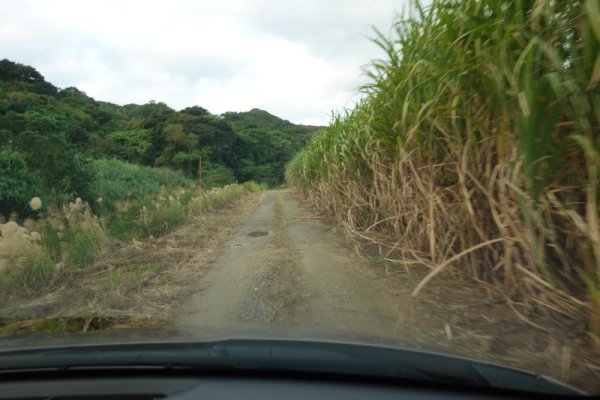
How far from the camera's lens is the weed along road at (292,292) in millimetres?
2990

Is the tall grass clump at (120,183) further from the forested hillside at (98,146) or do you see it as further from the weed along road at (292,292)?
the weed along road at (292,292)

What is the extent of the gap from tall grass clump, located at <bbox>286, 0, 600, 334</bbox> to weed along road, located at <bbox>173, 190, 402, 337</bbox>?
607 mm

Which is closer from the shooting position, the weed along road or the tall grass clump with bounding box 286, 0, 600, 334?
the tall grass clump with bounding box 286, 0, 600, 334

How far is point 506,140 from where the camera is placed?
2584 millimetres

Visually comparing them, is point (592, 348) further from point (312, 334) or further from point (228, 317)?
point (228, 317)

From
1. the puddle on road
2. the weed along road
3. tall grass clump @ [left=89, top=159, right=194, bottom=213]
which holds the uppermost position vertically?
tall grass clump @ [left=89, top=159, right=194, bottom=213]

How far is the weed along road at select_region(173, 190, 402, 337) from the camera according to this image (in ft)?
9.81

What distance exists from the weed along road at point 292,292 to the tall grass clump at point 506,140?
0.61 meters

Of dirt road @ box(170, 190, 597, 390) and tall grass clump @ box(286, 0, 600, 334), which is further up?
tall grass clump @ box(286, 0, 600, 334)

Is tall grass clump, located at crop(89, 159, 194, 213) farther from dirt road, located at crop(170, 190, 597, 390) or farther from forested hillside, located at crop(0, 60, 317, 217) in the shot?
dirt road, located at crop(170, 190, 597, 390)

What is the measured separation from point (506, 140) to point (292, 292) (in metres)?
2.06

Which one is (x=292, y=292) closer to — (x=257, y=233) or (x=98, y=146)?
(x=257, y=233)

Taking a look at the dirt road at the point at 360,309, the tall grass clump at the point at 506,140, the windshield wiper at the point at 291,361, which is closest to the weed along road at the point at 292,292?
the dirt road at the point at 360,309

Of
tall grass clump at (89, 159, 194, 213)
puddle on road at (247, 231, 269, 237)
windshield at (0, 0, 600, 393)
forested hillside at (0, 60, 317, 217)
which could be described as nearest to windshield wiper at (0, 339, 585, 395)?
windshield at (0, 0, 600, 393)
